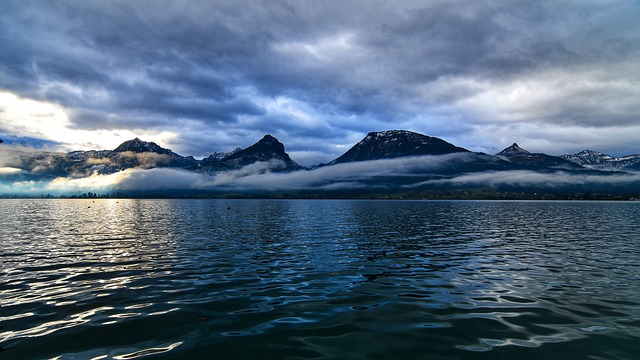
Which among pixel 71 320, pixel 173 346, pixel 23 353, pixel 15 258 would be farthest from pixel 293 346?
pixel 15 258

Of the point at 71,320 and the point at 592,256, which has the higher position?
the point at 71,320

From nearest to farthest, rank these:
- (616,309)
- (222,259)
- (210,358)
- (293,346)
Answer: (210,358) → (293,346) → (616,309) → (222,259)

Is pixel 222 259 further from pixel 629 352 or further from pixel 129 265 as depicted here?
pixel 629 352

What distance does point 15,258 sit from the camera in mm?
35438

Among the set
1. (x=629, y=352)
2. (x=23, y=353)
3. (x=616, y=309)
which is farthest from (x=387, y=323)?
(x=23, y=353)

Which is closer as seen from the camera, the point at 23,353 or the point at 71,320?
the point at 23,353

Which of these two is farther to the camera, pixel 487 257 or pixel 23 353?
pixel 487 257

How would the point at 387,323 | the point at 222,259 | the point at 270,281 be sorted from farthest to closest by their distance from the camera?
the point at 222,259 → the point at 270,281 → the point at 387,323

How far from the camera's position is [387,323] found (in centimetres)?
1658

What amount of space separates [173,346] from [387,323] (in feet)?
32.5

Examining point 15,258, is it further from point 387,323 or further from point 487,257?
point 487,257

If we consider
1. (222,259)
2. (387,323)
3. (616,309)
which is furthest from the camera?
(222,259)

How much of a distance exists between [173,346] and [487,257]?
109ft

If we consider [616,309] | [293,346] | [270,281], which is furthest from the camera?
[270,281]
